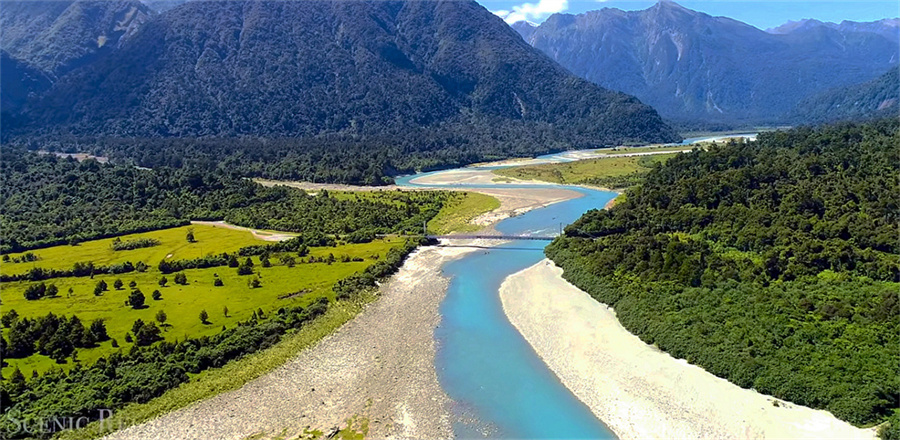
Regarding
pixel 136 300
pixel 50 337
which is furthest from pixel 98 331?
pixel 136 300

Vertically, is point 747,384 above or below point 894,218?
below

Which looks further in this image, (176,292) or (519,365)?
(176,292)

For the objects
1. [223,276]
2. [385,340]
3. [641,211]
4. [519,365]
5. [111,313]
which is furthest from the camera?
[641,211]

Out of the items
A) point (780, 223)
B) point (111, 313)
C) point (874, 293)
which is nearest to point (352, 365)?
point (111, 313)

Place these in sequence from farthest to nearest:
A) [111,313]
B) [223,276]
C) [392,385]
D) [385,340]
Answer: [223,276], [111,313], [385,340], [392,385]

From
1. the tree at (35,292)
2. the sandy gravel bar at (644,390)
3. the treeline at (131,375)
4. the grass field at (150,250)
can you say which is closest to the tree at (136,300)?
the treeline at (131,375)

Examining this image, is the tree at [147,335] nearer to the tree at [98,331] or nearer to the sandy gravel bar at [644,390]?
the tree at [98,331]

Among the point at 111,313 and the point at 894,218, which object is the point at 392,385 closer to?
Result: the point at 111,313

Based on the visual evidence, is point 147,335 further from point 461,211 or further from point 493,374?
point 461,211
